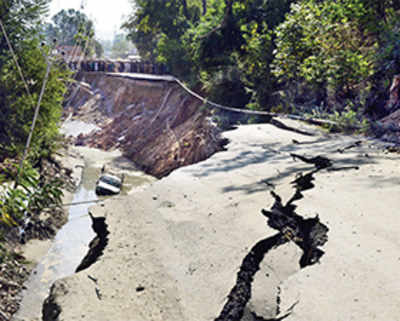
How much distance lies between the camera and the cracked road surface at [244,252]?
8.28 ft

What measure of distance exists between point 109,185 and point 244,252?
13128 millimetres

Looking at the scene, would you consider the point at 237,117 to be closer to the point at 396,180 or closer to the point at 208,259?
the point at 396,180

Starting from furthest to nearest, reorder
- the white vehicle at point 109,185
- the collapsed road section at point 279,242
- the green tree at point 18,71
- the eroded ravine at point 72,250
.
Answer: the white vehicle at point 109,185 < the green tree at point 18,71 < the eroded ravine at point 72,250 < the collapsed road section at point 279,242

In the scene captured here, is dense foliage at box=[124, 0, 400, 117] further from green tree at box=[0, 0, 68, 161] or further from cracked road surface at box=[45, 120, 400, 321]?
green tree at box=[0, 0, 68, 161]

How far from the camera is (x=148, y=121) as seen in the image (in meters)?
22.6

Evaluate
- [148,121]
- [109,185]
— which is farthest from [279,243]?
[148,121]

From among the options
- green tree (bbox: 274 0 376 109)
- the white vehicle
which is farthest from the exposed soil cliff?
green tree (bbox: 274 0 376 109)

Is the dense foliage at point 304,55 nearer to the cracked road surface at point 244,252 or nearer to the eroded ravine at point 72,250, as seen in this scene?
the cracked road surface at point 244,252

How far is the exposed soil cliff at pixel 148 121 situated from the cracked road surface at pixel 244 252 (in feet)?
13.1

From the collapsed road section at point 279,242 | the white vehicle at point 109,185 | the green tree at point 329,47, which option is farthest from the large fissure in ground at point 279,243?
the white vehicle at point 109,185

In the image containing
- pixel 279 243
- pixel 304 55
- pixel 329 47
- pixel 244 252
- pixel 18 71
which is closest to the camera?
pixel 244 252

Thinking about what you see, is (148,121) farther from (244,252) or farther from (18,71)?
(244,252)

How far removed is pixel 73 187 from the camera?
1546 centimetres

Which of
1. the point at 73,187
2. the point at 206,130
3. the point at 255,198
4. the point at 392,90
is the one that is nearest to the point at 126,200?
the point at 255,198
